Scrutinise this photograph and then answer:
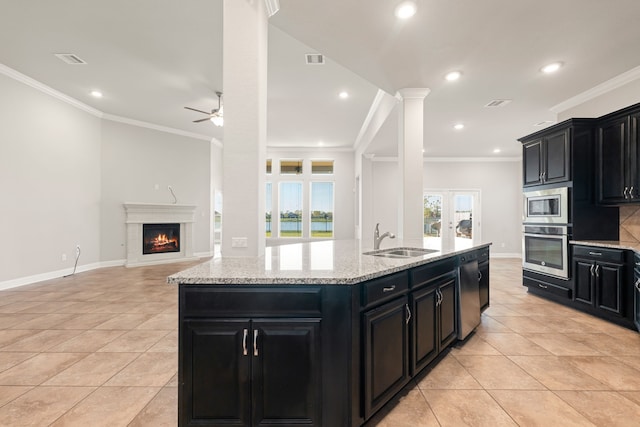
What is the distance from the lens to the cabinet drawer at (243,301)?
151cm

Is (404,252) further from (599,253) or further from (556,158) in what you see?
(556,158)

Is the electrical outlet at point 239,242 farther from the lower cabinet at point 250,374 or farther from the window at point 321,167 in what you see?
the window at point 321,167

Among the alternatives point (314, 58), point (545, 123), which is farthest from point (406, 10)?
point (545, 123)

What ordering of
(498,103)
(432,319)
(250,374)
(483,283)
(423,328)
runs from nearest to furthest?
(250,374) → (423,328) → (432,319) → (483,283) → (498,103)

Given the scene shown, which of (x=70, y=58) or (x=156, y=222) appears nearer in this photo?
(x=70, y=58)

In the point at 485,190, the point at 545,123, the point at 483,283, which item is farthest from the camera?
the point at 485,190

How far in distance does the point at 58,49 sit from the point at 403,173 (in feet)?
15.6

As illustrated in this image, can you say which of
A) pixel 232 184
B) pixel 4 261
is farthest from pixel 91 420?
pixel 4 261

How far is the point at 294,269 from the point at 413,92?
135 inches

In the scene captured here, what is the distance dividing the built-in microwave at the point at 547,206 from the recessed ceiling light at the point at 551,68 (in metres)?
1.50

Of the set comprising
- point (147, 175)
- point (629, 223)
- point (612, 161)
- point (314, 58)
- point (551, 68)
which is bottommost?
point (629, 223)

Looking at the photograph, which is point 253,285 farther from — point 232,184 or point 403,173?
point 403,173

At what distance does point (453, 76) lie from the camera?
3861 millimetres

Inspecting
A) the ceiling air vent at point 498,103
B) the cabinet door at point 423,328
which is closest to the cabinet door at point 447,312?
the cabinet door at point 423,328
